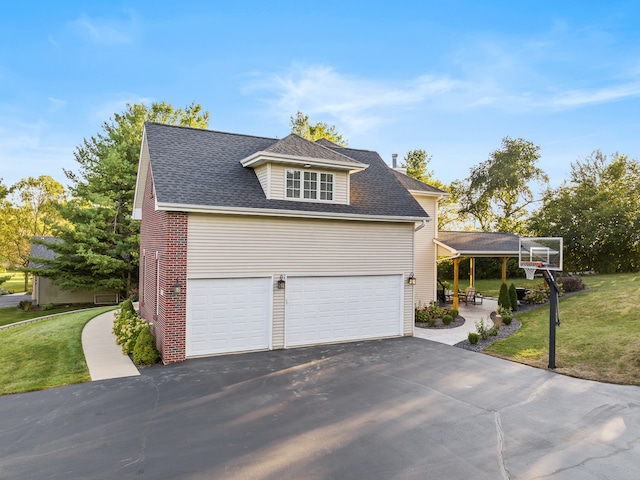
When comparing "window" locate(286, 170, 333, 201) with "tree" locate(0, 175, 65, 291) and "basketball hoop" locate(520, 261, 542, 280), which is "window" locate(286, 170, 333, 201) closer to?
"basketball hoop" locate(520, 261, 542, 280)

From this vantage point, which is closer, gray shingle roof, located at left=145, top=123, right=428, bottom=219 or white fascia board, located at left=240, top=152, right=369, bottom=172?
gray shingle roof, located at left=145, top=123, right=428, bottom=219

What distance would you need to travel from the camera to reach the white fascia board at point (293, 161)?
12.0m

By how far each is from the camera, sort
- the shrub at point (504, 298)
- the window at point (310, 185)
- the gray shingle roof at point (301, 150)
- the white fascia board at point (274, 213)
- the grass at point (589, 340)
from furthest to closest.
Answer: the shrub at point (504, 298) → the window at point (310, 185) → the gray shingle roof at point (301, 150) → the white fascia board at point (274, 213) → the grass at point (589, 340)


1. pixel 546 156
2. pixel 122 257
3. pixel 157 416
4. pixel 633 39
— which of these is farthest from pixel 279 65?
pixel 546 156

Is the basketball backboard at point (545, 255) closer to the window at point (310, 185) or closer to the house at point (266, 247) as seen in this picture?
the house at point (266, 247)

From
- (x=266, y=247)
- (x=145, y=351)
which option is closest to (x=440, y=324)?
(x=266, y=247)

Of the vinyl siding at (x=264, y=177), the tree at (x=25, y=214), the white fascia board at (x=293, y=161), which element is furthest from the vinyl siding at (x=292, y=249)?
the tree at (x=25, y=214)

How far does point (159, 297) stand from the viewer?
11.5 meters

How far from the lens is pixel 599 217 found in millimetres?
28453

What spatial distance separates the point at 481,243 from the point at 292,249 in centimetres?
1147

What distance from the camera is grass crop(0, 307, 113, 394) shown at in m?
9.26

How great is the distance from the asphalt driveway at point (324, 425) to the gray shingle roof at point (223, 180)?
180 inches

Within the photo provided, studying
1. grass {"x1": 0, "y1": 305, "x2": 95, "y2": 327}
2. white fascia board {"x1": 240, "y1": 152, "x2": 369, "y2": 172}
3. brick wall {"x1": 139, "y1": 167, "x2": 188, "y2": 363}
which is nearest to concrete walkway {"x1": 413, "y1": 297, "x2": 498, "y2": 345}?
white fascia board {"x1": 240, "y1": 152, "x2": 369, "y2": 172}

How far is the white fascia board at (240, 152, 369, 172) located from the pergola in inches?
297
